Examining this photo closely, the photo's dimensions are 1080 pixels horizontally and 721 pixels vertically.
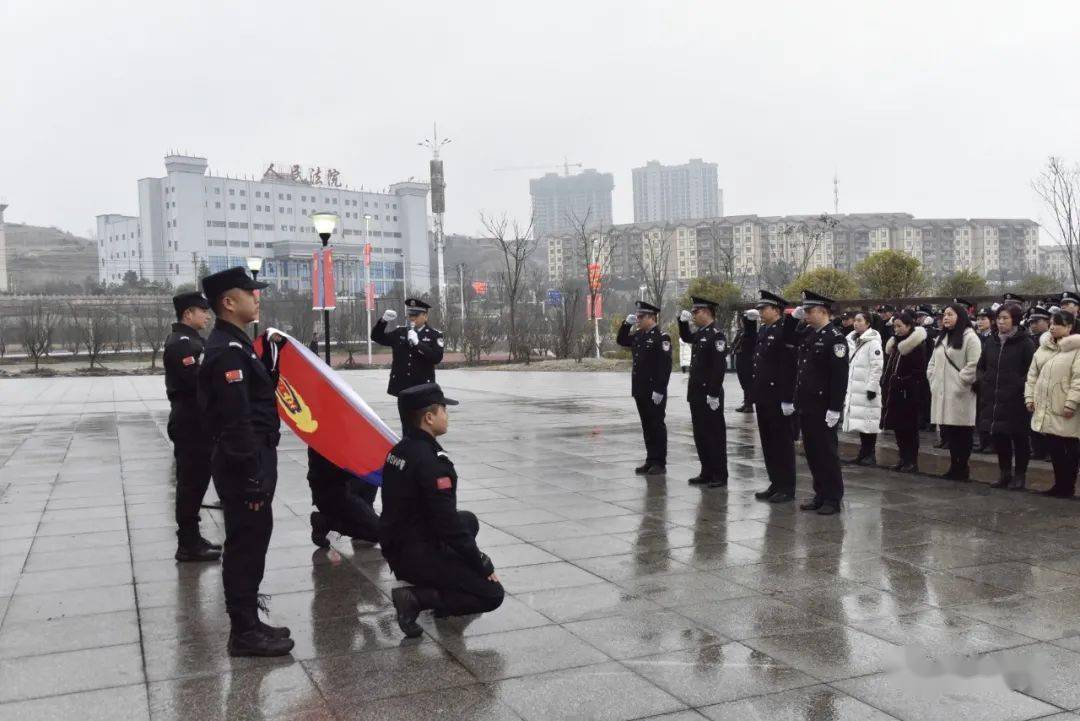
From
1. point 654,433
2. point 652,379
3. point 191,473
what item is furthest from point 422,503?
point 654,433

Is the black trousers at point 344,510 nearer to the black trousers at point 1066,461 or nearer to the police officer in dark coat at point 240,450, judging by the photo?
the police officer in dark coat at point 240,450

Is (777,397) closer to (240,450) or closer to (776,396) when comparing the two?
(776,396)

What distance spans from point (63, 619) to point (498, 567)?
2684 mm

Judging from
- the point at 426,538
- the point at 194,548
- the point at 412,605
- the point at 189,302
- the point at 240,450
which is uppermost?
the point at 189,302

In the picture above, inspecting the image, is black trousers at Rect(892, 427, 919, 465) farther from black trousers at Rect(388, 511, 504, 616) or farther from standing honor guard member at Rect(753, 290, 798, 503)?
black trousers at Rect(388, 511, 504, 616)

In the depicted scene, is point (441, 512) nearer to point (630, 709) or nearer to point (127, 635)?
point (630, 709)

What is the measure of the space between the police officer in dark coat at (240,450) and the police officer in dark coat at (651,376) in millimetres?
5721

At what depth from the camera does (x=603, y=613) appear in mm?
5539

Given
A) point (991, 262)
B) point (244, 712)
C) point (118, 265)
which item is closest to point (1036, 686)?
point (244, 712)

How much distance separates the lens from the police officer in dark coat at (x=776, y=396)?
29.0 ft

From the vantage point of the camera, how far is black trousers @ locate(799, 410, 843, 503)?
8320mm

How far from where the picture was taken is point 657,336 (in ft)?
34.3

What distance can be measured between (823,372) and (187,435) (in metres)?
5.27

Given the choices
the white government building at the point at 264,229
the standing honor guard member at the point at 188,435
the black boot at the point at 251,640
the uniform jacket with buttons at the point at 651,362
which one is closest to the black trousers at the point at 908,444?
the uniform jacket with buttons at the point at 651,362
